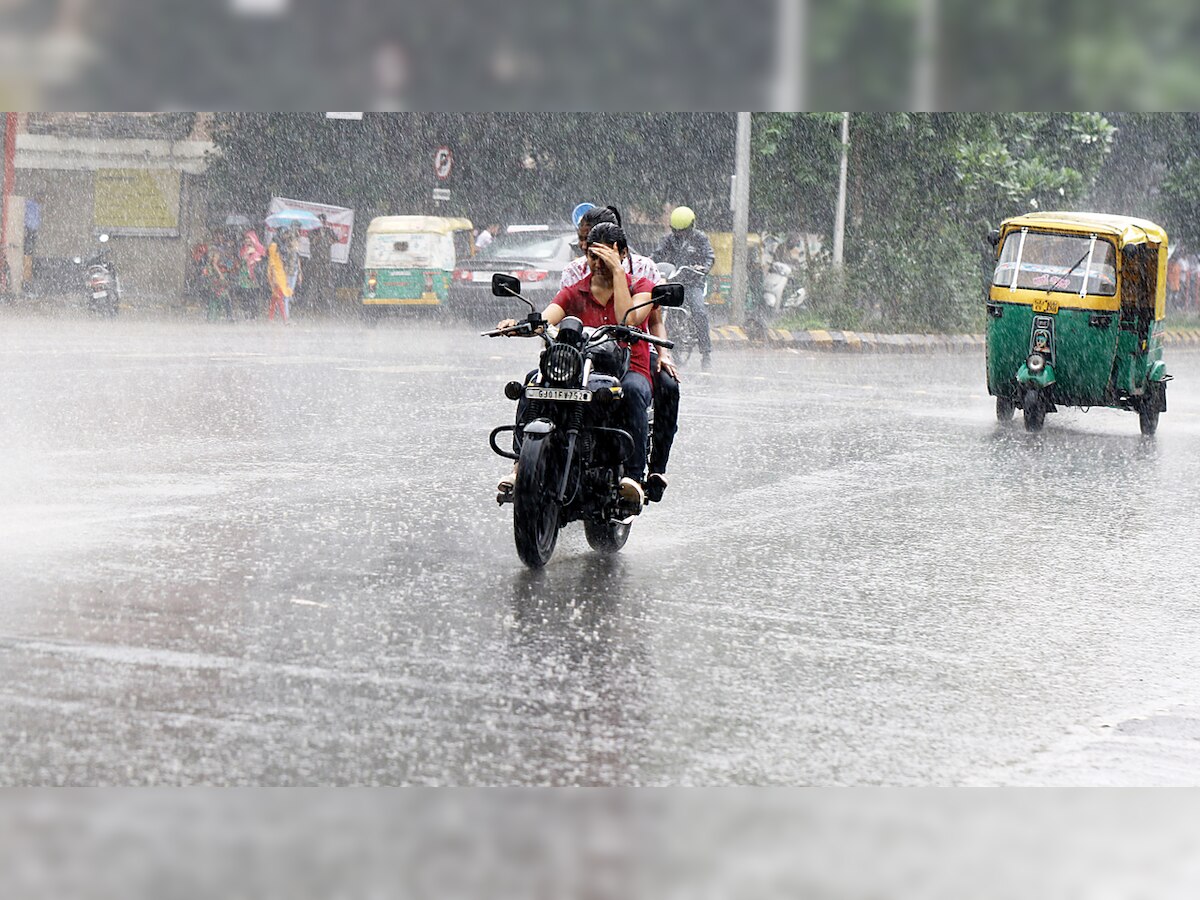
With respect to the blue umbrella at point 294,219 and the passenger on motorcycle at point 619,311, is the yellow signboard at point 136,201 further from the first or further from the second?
the passenger on motorcycle at point 619,311

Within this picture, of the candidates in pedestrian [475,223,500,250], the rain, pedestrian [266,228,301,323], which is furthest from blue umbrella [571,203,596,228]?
pedestrian [475,223,500,250]

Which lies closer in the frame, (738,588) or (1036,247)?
(738,588)

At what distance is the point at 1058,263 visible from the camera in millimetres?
15656

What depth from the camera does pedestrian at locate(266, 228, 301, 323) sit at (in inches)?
1205

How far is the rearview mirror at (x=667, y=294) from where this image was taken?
8.33 metres

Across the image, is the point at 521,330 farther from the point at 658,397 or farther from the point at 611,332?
the point at 658,397

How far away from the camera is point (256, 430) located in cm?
1383

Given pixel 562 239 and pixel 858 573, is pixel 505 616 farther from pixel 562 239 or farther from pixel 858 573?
pixel 562 239

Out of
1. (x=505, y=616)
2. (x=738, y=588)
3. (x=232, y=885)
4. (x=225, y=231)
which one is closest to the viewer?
(x=232, y=885)

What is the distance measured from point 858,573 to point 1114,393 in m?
7.78

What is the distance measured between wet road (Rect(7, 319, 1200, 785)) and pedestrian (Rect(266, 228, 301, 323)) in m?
16.1
